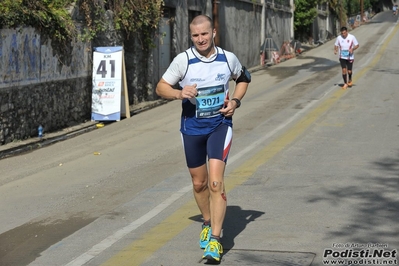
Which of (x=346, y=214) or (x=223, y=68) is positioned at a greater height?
(x=223, y=68)

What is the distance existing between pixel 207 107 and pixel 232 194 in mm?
2721

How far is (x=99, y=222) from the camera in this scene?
7.82 meters

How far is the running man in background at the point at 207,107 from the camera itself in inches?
247

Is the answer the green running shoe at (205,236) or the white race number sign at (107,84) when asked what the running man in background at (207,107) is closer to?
the green running shoe at (205,236)

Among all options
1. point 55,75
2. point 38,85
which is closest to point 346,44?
point 55,75

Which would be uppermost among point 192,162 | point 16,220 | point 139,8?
point 139,8

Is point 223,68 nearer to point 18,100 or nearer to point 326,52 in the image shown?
point 18,100

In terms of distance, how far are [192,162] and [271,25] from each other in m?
34.3

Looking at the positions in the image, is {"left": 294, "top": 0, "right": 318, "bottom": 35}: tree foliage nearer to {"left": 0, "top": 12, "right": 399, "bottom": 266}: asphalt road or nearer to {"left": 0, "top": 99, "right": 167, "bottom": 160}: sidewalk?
{"left": 0, "top": 99, "right": 167, "bottom": 160}: sidewalk

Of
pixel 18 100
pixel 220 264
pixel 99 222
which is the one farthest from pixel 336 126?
pixel 220 264

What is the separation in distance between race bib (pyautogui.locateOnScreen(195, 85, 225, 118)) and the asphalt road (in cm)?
119

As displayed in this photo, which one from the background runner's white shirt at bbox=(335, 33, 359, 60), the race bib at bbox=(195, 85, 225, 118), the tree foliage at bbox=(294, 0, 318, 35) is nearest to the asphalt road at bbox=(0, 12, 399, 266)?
the race bib at bbox=(195, 85, 225, 118)

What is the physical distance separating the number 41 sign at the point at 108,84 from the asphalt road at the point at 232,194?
0.52m

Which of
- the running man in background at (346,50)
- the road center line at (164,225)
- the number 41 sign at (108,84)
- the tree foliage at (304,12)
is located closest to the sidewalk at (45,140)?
the number 41 sign at (108,84)
